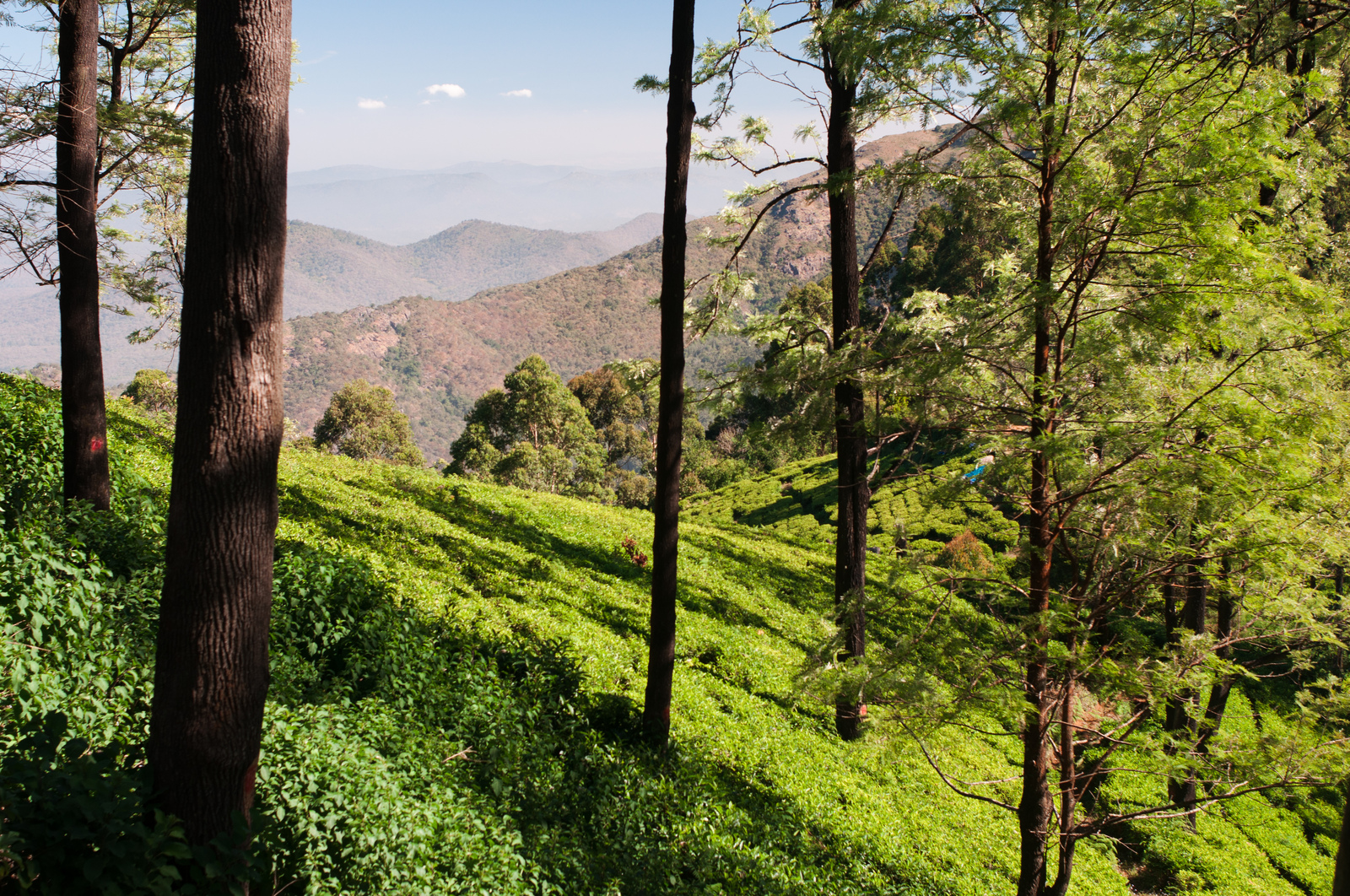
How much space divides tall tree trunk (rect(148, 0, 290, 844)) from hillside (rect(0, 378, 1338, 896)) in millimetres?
403

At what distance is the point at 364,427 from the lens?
57.0 meters

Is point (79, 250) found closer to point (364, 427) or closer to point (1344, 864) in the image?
point (1344, 864)

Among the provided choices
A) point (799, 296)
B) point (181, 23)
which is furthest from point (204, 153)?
point (799, 296)

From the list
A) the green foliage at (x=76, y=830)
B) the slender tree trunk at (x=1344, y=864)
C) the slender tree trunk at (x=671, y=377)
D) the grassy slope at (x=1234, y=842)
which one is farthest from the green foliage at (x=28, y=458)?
the slender tree trunk at (x=1344, y=864)

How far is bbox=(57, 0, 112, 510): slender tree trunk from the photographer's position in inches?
268

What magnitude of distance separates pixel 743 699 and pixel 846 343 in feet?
16.5

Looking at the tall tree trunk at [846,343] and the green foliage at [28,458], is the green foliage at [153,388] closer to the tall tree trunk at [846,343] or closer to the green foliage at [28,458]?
the green foliage at [28,458]

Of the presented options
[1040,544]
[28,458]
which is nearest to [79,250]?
[28,458]

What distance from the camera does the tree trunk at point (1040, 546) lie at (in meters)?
5.25

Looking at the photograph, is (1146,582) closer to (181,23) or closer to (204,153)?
(204,153)

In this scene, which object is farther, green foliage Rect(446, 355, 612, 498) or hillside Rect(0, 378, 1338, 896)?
green foliage Rect(446, 355, 612, 498)

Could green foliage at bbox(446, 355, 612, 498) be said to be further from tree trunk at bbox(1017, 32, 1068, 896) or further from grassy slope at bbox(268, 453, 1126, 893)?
tree trunk at bbox(1017, 32, 1068, 896)

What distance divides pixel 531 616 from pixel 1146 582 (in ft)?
21.7

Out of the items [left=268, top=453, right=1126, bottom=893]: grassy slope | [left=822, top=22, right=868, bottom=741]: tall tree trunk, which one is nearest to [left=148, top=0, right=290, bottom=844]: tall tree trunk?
[left=268, top=453, right=1126, bottom=893]: grassy slope
